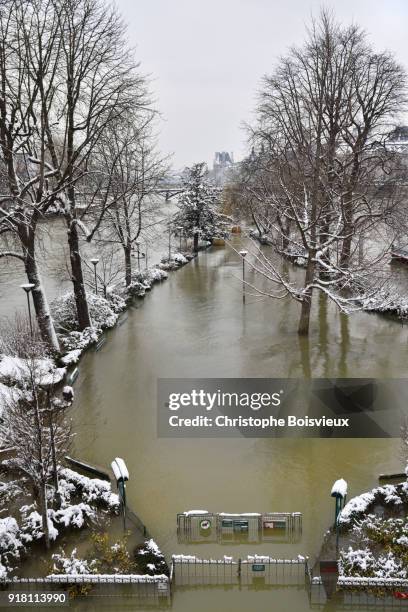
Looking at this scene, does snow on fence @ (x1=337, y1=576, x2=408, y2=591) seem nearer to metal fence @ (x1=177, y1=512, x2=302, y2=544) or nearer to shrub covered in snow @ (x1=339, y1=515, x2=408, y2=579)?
shrub covered in snow @ (x1=339, y1=515, x2=408, y2=579)

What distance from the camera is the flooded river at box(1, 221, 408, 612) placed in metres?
8.56

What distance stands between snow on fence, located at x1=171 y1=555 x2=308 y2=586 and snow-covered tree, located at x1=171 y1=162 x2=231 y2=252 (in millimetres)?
29983

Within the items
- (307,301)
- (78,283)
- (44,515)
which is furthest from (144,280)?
(44,515)

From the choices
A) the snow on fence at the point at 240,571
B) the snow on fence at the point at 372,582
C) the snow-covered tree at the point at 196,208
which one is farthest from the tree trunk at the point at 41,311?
the snow-covered tree at the point at 196,208

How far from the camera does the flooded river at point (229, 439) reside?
337 inches

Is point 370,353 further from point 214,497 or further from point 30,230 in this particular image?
point 30,230

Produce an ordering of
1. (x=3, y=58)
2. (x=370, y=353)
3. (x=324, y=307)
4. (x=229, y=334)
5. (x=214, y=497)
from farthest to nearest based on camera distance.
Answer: (x=324, y=307)
(x=229, y=334)
(x=370, y=353)
(x=3, y=58)
(x=214, y=497)

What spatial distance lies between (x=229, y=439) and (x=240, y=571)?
161 inches

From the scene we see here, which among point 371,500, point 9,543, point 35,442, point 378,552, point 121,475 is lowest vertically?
point 378,552

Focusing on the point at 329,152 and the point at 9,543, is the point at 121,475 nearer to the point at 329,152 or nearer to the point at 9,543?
the point at 9,543

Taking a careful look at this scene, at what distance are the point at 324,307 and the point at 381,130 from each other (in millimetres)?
9584

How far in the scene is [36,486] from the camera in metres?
9.05

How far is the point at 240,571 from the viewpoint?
24.7 feet

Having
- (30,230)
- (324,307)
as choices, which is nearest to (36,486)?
(30,230)
